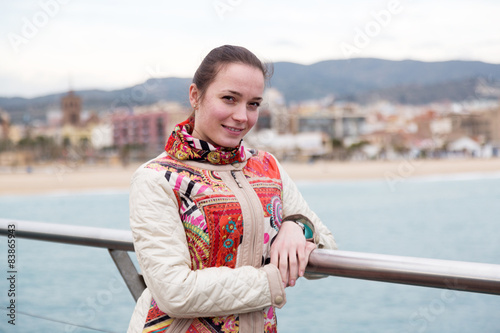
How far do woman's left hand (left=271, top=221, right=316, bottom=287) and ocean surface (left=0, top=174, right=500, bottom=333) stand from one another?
1.35 feet

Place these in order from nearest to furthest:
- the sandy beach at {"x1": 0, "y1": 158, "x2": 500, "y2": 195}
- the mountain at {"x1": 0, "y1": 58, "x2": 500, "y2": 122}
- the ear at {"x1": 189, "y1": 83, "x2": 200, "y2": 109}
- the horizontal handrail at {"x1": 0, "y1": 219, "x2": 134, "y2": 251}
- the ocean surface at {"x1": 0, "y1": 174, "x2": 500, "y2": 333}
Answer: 1. the ear at {"x1": 189, "y1": 83, "x2": 200, "y2": 109}
2. the horizontal handrail at {"x1": 0, "y1": 219, "x2": 134, "y2": 251}
3. the ocean surface at {"x1": 0, "y1": 174, "x2": 500, "y2": 333}
4. the sandy beach at {"x1": 0, "y1": 158, "x2": 500, "y2": 195}
5. the mountain at {"x1": 0, "y1": 58, "x2": 500, "y2": 122}

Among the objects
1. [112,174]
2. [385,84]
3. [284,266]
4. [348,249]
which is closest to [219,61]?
[284,266]

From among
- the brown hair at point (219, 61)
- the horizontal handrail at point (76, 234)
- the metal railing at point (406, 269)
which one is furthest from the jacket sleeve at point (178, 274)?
the horizontal handrail at point (76, 234)

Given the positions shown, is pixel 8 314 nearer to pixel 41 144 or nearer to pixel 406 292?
pixel 406 292

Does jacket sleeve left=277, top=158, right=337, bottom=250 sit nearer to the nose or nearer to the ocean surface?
the nose

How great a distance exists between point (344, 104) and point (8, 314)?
304ft

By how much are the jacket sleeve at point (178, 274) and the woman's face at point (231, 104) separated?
17cm

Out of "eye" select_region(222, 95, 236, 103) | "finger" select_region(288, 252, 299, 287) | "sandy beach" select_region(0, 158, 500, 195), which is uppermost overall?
"eye" select_region(222, 95, 236, 103)

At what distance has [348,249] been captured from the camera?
57.1 ft

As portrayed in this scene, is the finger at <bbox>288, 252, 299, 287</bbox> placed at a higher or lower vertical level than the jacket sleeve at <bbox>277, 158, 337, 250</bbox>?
lower

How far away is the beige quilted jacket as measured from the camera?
108cm

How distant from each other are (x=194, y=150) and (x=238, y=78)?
174 millimetres

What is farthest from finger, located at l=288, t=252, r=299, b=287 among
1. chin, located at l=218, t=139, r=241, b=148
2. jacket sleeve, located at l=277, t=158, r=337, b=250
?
chin, located at l=218, t=139, r=241, b=148

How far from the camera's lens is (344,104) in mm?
92500
